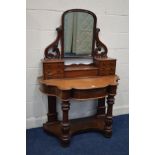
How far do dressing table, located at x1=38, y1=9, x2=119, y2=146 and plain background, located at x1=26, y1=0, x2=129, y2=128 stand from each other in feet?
0.30

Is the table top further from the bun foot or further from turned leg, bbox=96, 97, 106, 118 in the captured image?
the bun foot

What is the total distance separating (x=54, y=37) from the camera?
8.77 ft

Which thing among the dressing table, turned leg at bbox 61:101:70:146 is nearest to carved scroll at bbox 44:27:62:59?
the dressing table

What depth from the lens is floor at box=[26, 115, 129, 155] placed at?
230 cm

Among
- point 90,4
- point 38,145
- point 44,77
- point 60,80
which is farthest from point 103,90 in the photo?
point 90,4

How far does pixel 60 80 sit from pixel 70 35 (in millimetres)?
572

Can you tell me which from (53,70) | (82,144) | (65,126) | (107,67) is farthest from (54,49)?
(82,144)

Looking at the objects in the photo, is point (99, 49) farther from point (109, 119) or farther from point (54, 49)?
point (109, 119)

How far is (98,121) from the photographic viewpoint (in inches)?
115

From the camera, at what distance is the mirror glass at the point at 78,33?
2.66 metres
